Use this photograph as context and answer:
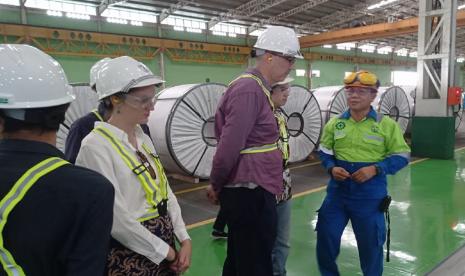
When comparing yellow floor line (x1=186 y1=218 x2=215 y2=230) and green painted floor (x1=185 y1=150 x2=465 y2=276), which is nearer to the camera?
green painted floor (x1=185 y1=150 x2=465 y2=276)

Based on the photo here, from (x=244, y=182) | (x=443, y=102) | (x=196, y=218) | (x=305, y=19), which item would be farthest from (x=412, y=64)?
(x=244, y=182)

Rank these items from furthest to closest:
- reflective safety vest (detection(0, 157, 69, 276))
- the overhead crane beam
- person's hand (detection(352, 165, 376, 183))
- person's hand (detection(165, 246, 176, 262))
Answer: the overhead crane beam
person's hand (detection(352, 165, 376, 183))
person's hand (detection(165, 246, 176, 262))
reflective safety vest (detection(0, 157, 69, 276))

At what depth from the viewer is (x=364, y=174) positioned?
2.38 m

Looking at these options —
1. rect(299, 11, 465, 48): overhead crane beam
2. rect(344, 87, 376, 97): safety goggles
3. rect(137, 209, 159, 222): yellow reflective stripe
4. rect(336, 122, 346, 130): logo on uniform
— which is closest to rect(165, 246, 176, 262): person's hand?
rect(137, 209, 159, 222): yellow reflective stripe

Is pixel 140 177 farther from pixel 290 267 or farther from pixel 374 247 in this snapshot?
pixel 290 267

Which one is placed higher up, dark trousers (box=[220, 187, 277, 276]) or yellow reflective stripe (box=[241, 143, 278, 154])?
yellow reflective stripe (box=[241, 143, 278, 154])

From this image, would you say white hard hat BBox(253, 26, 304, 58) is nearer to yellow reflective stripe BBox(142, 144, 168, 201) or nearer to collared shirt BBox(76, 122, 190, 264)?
yellow reflective stripe BBox(142, 144, 168, 201)

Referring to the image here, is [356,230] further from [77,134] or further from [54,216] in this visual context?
[54,216]

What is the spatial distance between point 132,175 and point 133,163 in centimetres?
5

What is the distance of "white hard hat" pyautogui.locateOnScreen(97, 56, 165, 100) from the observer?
1505 mm

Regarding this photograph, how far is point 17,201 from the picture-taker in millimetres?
869

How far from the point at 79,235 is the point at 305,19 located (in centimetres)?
1677

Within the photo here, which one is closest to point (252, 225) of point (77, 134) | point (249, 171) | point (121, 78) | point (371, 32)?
point (249, 171)

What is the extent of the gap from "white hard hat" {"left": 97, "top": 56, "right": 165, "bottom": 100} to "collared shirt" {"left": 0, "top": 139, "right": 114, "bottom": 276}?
594 mm
